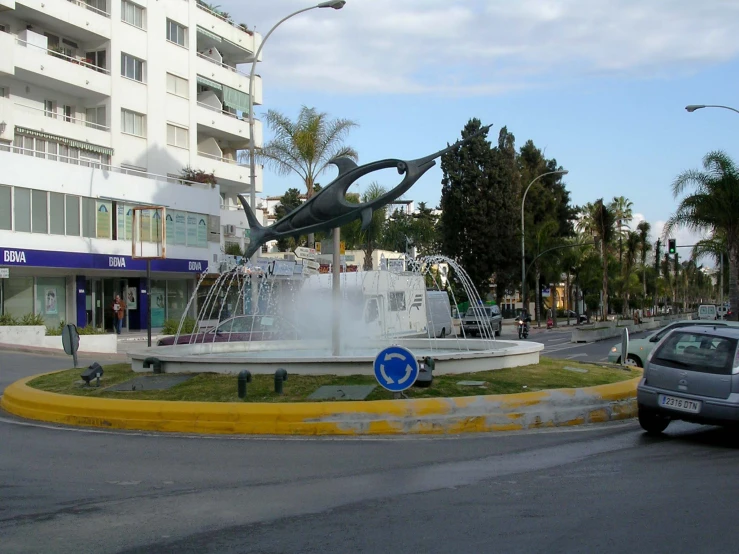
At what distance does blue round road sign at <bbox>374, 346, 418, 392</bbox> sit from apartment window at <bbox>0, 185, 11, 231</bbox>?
80.5 ft

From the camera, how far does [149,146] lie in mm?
42406

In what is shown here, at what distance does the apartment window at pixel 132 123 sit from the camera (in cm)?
4097

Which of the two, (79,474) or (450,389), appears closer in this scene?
(79,474)

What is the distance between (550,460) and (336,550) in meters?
3.93

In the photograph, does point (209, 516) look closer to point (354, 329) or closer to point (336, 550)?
point (336, 550)

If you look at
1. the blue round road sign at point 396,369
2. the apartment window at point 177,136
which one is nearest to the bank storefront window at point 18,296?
the apartment window at point 177,136

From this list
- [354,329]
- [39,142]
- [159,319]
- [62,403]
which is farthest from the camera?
[159,319]

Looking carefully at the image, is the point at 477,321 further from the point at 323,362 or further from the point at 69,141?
the point at 323,362

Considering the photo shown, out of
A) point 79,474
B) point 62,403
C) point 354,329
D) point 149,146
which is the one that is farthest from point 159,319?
point 79,474

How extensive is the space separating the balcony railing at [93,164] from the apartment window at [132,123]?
2.60 m

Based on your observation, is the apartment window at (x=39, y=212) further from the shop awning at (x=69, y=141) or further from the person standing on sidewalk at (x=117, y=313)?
the shop awning at (x=69, y=141)

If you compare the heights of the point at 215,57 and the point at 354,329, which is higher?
the point at 215,57

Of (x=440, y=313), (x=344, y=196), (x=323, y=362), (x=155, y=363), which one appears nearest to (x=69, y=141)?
(x=440, y=313)

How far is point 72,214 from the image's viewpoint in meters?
33.7
